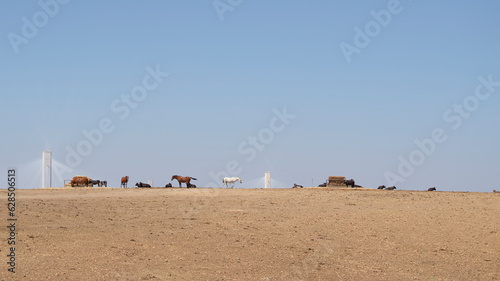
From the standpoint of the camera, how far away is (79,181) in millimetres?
39594

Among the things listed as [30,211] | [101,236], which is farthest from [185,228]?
[30,211]

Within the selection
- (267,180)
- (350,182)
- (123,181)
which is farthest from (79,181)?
(350,182)

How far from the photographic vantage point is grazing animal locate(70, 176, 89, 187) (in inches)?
1556

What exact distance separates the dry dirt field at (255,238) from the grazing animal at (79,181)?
43.7 ft

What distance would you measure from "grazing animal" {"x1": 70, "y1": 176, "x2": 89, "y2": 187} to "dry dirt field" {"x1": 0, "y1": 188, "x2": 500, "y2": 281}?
1332 centimetres

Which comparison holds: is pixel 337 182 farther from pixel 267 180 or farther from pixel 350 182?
pixel 267 180

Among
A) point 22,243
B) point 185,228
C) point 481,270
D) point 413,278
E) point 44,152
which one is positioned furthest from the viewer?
point 44,152

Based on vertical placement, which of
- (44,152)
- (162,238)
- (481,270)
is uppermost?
(44,152)

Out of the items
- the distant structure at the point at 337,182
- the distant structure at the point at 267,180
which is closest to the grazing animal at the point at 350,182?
the distant structure at the point at 337,182

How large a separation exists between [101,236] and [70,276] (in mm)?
4462

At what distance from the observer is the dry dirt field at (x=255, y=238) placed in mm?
13508

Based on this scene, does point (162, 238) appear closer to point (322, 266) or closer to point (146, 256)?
point (146, 256)

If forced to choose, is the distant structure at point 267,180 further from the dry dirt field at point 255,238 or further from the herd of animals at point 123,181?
the dry dirt field at point 255,238

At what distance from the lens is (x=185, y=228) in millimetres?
18500
